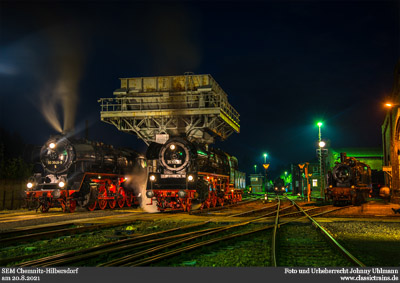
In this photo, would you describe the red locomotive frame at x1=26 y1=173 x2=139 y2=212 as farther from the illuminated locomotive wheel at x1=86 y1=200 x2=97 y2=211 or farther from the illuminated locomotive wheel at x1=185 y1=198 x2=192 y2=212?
the illuminated locomotive wheel at x1=185 y1=198 x2=192 y2=212

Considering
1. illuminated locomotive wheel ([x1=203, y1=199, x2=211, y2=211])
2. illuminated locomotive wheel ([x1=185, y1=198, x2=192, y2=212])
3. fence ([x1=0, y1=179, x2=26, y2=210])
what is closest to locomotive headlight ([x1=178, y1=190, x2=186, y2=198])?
illuminated locomotive wheel ([x1=185, y1=198, x2=192, y2=212])

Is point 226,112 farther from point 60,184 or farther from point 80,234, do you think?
point 80,234

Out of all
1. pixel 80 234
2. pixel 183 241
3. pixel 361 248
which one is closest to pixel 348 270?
pixel 361 248

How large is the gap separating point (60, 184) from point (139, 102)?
1565cm

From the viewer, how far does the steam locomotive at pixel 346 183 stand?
23828 mm

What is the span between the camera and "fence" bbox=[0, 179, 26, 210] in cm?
2091

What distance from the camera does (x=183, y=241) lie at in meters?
8.32

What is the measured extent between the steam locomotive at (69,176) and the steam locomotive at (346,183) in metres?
14.3

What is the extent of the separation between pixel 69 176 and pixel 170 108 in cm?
1445

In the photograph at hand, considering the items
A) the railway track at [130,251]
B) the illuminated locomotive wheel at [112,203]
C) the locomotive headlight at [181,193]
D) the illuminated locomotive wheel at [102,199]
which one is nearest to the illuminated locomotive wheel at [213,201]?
the locomotive headlight at [181,193]

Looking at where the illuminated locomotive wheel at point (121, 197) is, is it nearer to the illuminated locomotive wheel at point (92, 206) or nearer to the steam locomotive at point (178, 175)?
the illuminated locomotive wheel at point (92, 206)

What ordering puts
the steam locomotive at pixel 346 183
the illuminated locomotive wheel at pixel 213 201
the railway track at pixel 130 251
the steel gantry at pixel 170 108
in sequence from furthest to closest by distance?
1. the steel gantry at pixel 170 108
2. the steam locomotive at pixel 346 183
3. the illuminated locomotive wheel at pixel 213 201
4. the railway track at pixel 130 251

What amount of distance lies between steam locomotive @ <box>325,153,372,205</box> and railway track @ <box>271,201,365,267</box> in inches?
551

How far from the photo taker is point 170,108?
102 ft
